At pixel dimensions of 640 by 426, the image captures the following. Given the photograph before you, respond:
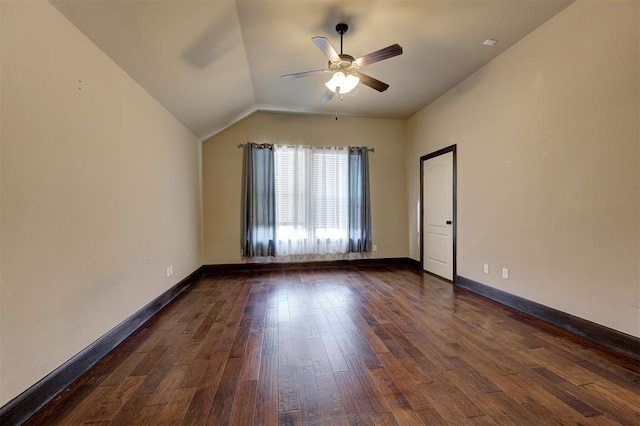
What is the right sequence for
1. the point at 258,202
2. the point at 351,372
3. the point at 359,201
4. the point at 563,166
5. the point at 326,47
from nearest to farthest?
the point at 351,372 < the point at 326,47 < the point at 563,166 < the point at 258,202 < the point at 359,201

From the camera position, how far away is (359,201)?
4.99 metres

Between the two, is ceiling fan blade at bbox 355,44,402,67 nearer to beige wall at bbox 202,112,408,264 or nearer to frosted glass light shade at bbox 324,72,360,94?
frosted glass light shade at bbox 324,72,360,94

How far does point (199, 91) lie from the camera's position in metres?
3.09

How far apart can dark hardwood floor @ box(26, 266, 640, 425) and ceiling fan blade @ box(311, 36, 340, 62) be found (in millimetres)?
2454

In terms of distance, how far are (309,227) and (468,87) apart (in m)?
3.30

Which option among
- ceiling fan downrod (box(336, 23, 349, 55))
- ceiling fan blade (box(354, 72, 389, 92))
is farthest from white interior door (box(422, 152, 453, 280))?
ceiling fan downrod (box(336, 23, 349, 55))

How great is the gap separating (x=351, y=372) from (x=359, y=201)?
140 inches

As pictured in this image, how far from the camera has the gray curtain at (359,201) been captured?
4.96m

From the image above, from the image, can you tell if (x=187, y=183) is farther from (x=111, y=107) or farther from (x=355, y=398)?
(x=355, y=398)

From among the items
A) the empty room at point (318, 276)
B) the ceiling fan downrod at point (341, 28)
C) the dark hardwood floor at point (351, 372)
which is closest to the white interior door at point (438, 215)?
the empty room at point (318, 276)

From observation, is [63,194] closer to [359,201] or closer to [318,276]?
[318,276]

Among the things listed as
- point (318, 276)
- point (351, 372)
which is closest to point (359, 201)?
point (318, 276)

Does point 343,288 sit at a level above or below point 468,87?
below

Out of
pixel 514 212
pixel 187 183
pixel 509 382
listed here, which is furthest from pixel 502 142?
pixel 187 183
